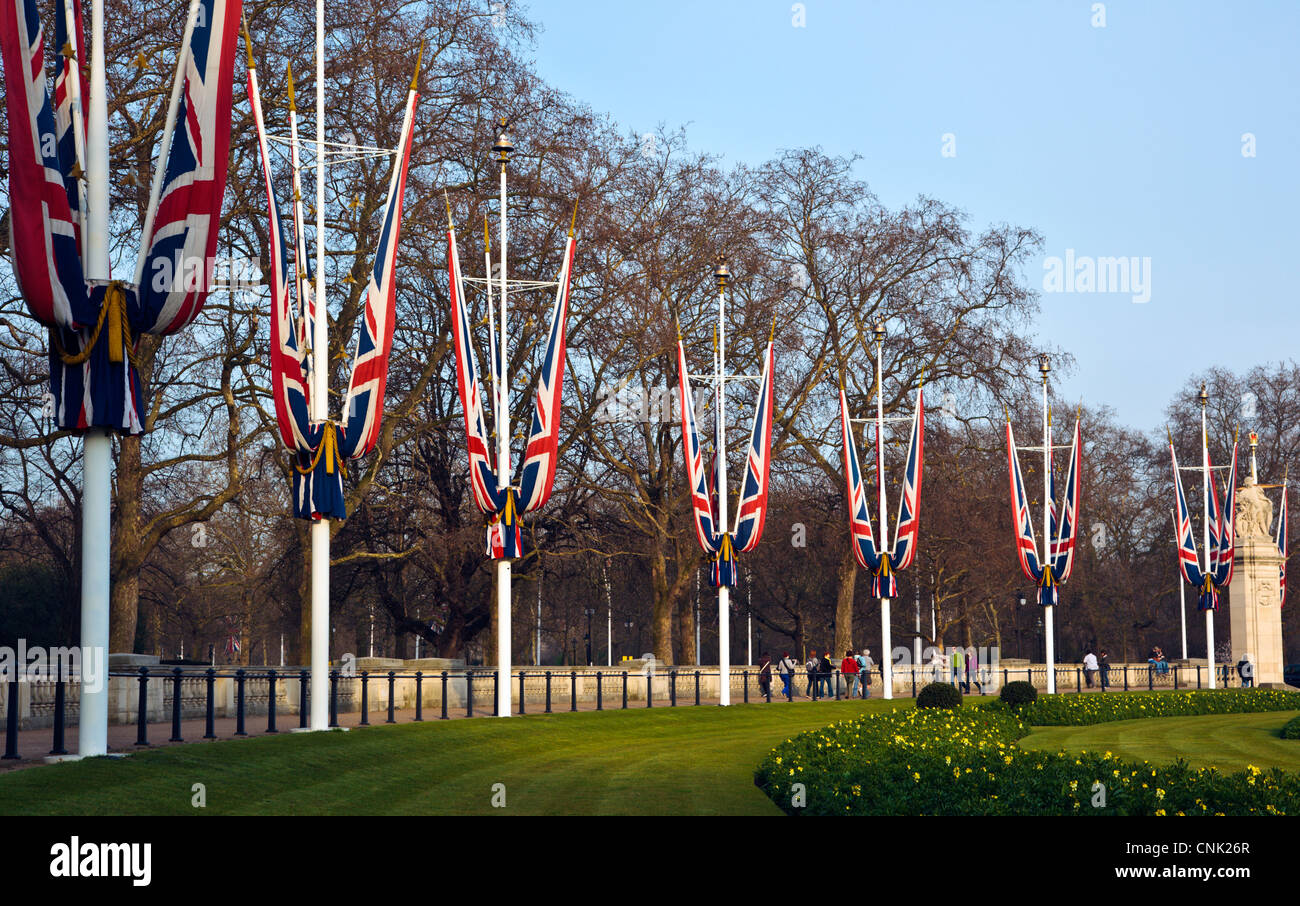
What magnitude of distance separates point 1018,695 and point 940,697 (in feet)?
15.4

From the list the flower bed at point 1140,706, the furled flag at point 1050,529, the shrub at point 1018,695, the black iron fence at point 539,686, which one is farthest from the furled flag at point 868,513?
the flower bed at point 1140,706

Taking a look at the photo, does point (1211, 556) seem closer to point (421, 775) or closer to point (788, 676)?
point (788, 676)

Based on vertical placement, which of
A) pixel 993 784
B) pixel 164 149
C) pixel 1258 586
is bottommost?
pixel 993 784

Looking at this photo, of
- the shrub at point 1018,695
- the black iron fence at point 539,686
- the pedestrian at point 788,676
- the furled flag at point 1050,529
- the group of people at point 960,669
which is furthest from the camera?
the group of people at point 960,669

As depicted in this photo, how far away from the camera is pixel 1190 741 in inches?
1054

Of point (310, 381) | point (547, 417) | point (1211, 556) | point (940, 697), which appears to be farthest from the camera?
point (1211, 556)

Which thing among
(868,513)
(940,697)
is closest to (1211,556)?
(868,513)

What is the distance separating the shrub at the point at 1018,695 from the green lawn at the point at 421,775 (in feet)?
34.2

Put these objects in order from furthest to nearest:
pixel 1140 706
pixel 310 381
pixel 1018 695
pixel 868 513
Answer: pixel 1140 706 → pixel 868 513 → pixel 1018 695 → pixel 310 381

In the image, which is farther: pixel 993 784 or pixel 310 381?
pixel 310 381

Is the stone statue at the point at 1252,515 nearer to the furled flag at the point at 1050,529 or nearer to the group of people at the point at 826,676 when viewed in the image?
the furled flag at the point at 1050,529

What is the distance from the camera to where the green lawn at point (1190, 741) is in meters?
22.3
